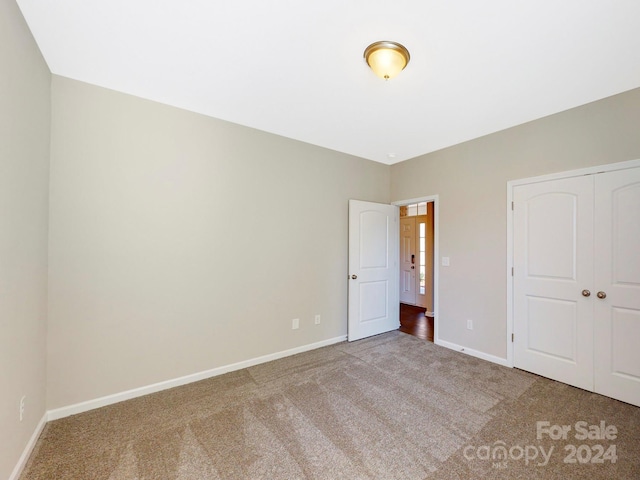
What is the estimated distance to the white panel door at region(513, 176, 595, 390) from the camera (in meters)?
2.56

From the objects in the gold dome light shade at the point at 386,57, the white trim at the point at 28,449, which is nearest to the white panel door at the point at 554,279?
the gold dome light shade at the point at 386,57

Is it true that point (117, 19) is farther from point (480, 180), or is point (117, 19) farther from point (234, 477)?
point (480, 180)

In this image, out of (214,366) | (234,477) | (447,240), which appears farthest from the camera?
(447,240)

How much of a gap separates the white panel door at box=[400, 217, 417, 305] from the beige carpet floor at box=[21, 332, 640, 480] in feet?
11.6

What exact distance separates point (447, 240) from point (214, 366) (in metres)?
3.13

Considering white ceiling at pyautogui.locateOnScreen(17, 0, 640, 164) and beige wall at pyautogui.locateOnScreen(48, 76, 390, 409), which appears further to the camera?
beige wall at pyautogui.locateOnScreen(48, 76, 390, 409)

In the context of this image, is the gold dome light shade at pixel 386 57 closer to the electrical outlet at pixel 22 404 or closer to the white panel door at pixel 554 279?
the white panel door at pixel 554 279

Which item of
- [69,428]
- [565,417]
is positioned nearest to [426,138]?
[565,417]

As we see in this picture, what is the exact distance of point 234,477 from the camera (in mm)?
1587

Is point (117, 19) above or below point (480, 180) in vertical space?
above

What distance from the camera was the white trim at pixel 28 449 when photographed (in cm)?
157

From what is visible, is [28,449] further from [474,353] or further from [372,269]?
[474,353]

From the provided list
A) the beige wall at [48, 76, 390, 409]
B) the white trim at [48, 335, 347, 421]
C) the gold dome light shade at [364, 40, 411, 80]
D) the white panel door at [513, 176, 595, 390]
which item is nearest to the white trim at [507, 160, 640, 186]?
the white panel door at [513, 176, 595, 390]

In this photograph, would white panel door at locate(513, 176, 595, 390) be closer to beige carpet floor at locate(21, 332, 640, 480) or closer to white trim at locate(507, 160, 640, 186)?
white trim at locate(507, 160, 640, 186)
